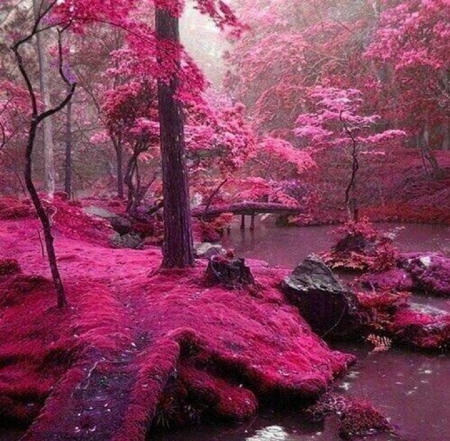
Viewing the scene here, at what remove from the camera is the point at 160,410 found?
465 cm

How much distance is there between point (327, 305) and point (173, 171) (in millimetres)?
3153

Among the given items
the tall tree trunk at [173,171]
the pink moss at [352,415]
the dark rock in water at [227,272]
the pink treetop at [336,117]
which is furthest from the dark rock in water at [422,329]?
the pink treetop at [336,117]

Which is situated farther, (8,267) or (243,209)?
(243,209)

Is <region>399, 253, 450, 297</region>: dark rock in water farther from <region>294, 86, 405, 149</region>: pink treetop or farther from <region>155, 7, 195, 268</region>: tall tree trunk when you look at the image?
<region>155, 7, 195, 268</region>: tall tree trunk

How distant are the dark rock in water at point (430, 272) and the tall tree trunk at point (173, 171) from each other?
16.0 feet

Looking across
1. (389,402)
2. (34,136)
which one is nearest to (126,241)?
(34,136)

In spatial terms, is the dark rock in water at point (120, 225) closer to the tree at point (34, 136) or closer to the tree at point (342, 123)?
the tree at point (342, 123)

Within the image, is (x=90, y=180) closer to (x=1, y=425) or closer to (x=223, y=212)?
(x=223, y=212)

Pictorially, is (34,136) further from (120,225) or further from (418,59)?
(418,59)

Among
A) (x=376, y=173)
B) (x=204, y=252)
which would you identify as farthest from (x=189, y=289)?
(x=376, y=173)

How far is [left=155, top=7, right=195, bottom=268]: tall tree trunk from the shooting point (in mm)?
7168

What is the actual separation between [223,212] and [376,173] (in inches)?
298

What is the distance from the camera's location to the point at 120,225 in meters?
14.1

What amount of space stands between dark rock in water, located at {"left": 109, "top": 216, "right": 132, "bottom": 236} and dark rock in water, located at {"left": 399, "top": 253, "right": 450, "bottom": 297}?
25.2 feet
